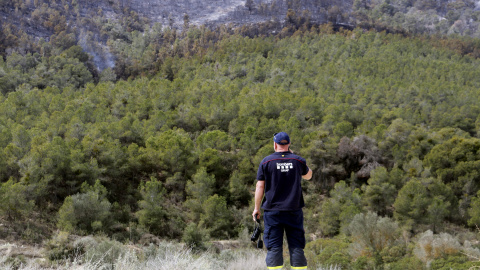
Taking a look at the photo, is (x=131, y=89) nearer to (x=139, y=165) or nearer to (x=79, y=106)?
(x=79, y=106)

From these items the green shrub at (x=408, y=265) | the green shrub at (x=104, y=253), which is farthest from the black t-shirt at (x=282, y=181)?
the green shrub at (x=408, y=265)

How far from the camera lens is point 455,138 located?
1280 inches

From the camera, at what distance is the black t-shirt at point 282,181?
4797mm

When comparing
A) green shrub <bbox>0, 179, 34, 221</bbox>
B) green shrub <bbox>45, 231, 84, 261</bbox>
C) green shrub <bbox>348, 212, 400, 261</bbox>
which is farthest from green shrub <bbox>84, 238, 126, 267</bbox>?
green shrub <bbox>0, 179, 34, 221</bbox>

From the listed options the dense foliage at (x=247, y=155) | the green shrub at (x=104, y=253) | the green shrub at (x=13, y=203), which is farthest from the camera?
the dense foliage at (x=247, y=155)

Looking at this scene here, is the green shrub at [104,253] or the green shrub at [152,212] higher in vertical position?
the green shrub at [104,253]

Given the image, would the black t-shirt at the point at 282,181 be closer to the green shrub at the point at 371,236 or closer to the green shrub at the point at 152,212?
the green shrub at the point at 371,236

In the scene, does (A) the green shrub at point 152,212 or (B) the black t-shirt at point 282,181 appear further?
(A) the green shrub at point 152,212

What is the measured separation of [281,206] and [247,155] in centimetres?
2665

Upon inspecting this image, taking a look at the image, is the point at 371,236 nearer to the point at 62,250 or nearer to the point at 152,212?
the point at 152,212

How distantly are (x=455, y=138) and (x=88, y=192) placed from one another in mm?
30853

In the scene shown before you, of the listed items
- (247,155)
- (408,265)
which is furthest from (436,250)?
(247,155)

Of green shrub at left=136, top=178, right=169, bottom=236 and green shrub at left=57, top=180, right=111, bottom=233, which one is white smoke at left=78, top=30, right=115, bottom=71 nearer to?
green shrub at left=136, top=178, right=169, bottom=236

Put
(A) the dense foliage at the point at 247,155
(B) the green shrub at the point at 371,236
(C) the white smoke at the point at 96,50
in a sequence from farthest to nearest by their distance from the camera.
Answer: (C) the white smoke at the point at 96,50
(A) the dense foliage at the point at 247,155
(B) the green shrub at the point at 371,236
